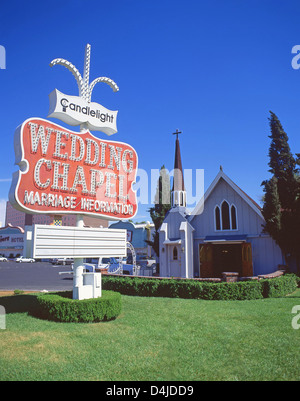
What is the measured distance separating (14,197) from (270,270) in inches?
659

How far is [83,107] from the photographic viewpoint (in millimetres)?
11359

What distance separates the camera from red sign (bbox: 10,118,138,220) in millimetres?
9484

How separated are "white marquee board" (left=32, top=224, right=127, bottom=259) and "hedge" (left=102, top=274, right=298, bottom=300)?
165 inches

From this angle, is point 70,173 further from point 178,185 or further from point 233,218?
point 178,185

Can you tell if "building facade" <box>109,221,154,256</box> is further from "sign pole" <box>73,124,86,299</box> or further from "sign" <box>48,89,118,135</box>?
"sign pole" <box>73,124,86,299</box>

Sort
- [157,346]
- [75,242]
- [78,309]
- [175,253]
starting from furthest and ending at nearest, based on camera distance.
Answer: [175,253]
[75,242]
[78,309]
[157,346]

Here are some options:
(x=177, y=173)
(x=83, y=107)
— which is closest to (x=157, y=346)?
(x=83, y=107)

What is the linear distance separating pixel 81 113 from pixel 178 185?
46.3 feet

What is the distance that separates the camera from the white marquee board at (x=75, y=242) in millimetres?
9547

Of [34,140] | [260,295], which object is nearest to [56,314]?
[34,140]

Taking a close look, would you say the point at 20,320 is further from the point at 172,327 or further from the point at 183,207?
the point at 183,207

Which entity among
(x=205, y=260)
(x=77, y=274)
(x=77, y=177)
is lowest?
(x=77, y=274)

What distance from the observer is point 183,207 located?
2358 centimetres

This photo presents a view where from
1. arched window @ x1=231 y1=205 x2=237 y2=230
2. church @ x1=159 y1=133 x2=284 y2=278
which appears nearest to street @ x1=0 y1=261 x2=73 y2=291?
church @ x1=159 y1=133 x2=284 y2=278
